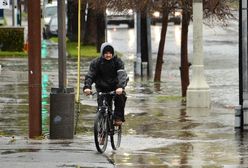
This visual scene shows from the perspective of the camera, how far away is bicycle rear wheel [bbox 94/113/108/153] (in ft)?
39.0

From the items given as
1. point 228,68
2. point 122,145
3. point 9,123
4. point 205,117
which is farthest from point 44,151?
point 228,68

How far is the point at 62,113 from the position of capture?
1312 centimetres

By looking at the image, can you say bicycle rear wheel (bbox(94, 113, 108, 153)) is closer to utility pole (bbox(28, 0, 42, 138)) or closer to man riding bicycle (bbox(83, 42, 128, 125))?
man riding bicycle (bbox(83, 42, 128, 125))

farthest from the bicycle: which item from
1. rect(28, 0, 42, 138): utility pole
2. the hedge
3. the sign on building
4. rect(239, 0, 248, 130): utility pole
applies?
the hedge

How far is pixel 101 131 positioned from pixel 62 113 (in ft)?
Answer: 3.96

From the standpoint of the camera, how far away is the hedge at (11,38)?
114 ft

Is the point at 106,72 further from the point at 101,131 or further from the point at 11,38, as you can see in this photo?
the point at 11,38

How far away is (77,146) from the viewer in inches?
488

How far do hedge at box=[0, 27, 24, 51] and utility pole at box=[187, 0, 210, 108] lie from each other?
16546mm

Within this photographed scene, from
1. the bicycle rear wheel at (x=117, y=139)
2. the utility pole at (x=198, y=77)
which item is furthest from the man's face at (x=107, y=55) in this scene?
the utility pole at (x=198, y=77)

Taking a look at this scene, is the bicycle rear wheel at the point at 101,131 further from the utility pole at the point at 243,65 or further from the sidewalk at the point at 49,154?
the utility pole at the point at 243,65

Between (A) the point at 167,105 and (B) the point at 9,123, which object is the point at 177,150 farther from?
(A) the point at 167,105

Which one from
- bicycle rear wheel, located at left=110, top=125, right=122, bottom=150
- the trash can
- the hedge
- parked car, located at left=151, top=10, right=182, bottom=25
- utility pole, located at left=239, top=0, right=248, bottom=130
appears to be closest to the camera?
bicycle rear wheel, located at left=110, top=125, right=122, bottom=150

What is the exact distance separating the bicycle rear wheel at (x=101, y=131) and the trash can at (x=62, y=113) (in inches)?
40.6
